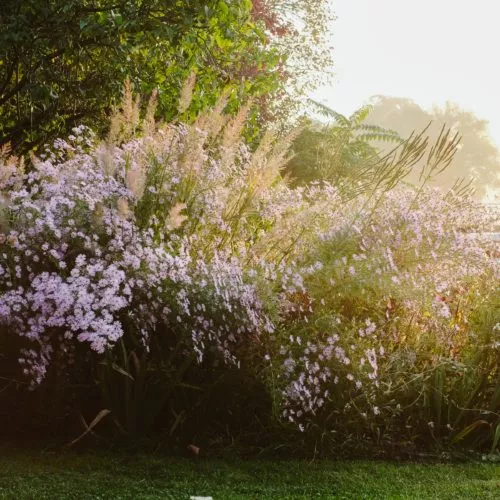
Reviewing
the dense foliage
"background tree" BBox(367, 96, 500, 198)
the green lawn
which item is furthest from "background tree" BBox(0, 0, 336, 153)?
"background tree" BBox(367, 96, 500, 198)

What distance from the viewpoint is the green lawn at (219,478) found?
121 inches

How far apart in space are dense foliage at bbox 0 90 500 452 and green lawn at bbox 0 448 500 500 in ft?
0.70

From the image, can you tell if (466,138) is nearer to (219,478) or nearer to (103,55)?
Result: (103,55)

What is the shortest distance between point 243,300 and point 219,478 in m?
0.87

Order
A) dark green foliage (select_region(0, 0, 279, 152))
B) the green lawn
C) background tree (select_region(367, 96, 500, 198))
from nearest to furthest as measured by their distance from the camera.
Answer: the green lawn → dark green foliage (select_region(0, 0, 279, 152)) → background tree (select_region(367, 96, 500, 198))

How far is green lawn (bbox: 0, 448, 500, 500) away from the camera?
121 inches

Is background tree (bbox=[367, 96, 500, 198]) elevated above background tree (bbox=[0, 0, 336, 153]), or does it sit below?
above

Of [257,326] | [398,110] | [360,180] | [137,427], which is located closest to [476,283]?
[360,180]

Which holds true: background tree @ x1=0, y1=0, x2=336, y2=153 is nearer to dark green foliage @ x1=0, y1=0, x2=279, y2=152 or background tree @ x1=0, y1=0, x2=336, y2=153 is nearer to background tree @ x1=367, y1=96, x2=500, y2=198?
dark green foliage @ x1=0, y1=0, x2=279, y2=152

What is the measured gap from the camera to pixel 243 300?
11.4 ft

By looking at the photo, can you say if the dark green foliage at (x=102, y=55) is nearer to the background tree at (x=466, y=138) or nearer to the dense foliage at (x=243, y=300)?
the dense foliage at (x=243, y=300)

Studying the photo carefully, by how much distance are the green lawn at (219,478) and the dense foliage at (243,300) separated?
21 cm

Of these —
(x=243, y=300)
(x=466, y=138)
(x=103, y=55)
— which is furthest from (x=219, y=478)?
(x=466, y=138)

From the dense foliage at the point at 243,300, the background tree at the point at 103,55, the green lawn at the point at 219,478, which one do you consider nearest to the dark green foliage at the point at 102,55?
the background tree at the point at 103,55
